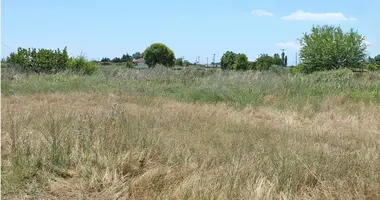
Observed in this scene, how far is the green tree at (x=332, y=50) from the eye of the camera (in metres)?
40.8

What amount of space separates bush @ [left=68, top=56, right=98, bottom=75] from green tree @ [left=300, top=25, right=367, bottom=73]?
27.0 m

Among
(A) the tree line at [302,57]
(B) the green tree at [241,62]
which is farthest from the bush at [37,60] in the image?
(B) the green tree at [241,62]

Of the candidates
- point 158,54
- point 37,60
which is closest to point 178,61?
point 158,54

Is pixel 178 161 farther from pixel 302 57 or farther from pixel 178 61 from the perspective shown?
pixel 178 61

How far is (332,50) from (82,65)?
29344mm

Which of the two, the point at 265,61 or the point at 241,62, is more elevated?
the point at 265,61

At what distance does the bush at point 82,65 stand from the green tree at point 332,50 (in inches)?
1062

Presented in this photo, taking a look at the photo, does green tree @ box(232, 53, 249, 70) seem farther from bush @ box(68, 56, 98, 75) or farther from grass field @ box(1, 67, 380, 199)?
grass field @ box(1, 67, 380, 199)

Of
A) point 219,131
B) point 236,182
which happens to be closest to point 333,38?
point 219,131

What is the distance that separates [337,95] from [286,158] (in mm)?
8915

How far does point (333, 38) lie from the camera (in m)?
42.1

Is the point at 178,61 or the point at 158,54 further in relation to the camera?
the point at 178,61

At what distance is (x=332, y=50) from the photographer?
4103 cm

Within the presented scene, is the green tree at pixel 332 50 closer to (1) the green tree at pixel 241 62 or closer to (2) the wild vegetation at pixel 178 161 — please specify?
(1) the green tree at pixel 241 62
